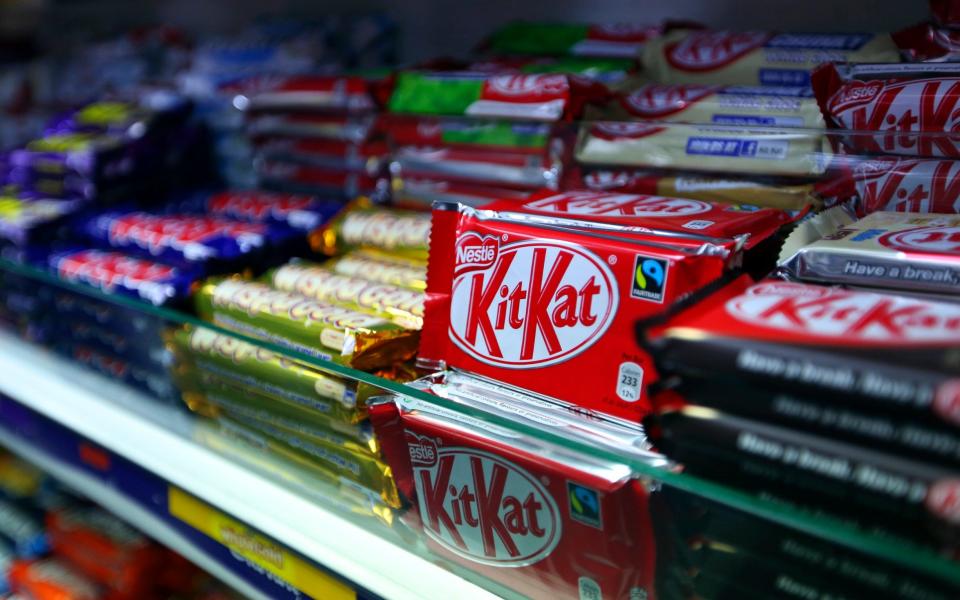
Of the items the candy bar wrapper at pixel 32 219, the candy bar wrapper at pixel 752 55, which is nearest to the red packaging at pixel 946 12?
the candy bar wrapper at pixel 752 55

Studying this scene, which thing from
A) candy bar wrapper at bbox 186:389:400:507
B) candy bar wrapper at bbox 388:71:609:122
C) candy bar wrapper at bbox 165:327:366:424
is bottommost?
candy bar wrapper at bbox 186:389:400:507

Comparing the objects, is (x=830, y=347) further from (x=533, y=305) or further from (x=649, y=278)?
(x=533, y=305)

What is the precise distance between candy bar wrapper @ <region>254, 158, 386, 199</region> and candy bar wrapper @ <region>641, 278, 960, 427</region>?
0.95 m

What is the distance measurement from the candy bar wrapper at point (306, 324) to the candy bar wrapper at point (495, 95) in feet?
1.29

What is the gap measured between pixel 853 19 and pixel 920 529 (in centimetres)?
102

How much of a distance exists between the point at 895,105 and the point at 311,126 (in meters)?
1.08

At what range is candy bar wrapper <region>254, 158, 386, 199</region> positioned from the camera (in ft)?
5.20

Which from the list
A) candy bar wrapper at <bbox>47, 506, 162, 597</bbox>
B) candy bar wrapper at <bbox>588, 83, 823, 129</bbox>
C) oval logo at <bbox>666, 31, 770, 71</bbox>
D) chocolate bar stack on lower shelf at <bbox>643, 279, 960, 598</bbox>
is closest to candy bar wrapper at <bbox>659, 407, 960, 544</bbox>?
chocolate bar stack on lower shelf at <bbox>643, 279, 960, 598</bbox>

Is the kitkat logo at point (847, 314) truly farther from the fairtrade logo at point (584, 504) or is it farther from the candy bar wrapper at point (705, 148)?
the candy bar wrapper at point (705, 148)

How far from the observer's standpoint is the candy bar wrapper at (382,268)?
3.85ft

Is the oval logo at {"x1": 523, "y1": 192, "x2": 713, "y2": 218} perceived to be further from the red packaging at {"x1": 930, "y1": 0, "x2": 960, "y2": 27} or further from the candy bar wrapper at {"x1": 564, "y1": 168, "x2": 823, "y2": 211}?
the red packaging at {"x1": 930, "y1": 0, "x2": 960, "y2": 27}

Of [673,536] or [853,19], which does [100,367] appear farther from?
[853,19]

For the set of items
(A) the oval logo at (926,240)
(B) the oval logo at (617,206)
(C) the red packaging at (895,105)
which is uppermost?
(C) the red packaging at (895,105)

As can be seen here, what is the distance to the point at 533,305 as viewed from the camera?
32.8 inches
